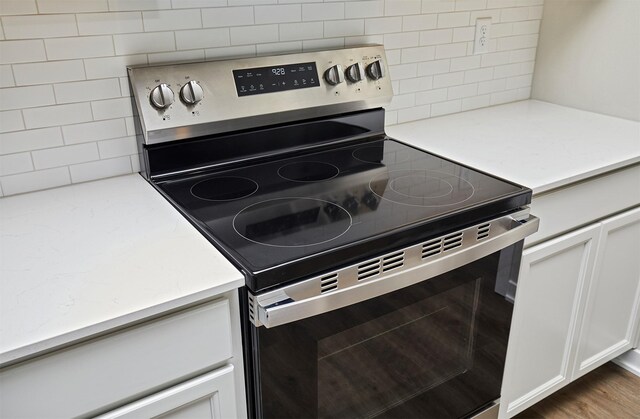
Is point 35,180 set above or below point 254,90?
below

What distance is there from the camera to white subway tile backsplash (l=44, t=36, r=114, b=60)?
1.25 metres

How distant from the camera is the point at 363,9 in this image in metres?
1.65

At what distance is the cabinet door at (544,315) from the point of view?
5.01 feet

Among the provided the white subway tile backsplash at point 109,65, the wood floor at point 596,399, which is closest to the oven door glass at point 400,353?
the wood floor at point 596,399

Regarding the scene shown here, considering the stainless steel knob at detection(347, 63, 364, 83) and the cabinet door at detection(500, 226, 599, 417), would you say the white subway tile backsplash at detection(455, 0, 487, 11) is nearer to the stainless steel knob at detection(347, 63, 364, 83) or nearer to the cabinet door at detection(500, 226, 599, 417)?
the stainless steel knob at detection(347, 63, 364, 83)

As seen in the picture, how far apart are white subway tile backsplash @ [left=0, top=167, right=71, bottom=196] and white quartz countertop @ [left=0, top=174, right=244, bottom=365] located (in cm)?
2

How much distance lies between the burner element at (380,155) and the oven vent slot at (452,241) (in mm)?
354

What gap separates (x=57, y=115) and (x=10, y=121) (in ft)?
0.31

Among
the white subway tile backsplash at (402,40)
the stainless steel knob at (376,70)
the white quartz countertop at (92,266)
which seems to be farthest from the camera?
the white subway tile backsplash at (402,40)

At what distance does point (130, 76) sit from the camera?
132 cm

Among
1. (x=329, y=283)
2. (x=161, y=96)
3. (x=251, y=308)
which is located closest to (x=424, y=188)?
(x=329, y=283)

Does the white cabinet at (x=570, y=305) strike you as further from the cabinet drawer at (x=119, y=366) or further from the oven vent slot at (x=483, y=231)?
the cabinet drawer at (x=119, y=366)

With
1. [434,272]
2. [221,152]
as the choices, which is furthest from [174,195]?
[434,272]

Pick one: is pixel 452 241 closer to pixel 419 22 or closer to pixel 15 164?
pixel 419 22
